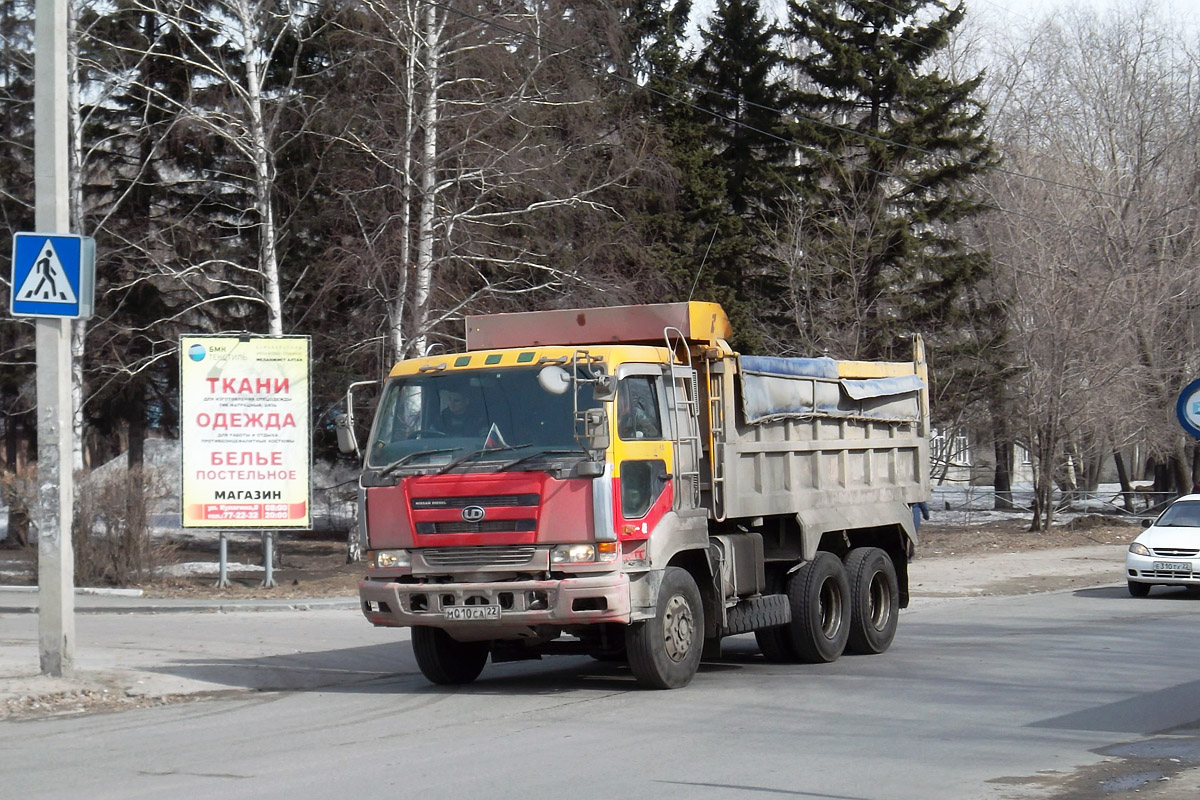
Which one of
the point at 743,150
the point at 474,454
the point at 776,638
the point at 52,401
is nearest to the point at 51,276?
the point at 52,401

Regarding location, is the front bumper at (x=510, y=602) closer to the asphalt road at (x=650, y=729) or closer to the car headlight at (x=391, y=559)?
the car headlight at (x=391, y=559)

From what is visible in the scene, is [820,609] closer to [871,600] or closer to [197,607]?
[871,600]

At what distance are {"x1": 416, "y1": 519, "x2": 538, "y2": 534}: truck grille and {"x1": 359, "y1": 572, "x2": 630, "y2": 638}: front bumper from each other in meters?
0.40

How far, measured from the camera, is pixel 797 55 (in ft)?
121

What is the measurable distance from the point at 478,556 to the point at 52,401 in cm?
388

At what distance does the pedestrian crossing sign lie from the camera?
1111 cm

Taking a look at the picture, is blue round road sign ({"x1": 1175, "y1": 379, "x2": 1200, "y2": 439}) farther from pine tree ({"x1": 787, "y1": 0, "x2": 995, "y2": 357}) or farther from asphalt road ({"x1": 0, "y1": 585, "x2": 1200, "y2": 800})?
pine tree ({"x1": 787, "y1": 0, "x2": 995, "y2": 357})

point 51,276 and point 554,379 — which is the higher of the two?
point 51,276

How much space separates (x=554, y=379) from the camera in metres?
9.92

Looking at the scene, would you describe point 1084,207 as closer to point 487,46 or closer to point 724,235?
point 724,235

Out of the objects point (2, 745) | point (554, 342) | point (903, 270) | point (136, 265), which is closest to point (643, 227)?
point (903, 270)

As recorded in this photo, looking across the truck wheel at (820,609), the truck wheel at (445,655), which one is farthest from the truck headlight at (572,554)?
the truck wheel at (820,609)

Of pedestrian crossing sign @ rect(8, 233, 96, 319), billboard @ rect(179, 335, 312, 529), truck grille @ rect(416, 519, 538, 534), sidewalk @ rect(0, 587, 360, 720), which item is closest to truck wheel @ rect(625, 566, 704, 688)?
truck grille @ rect(416, 519, 538, 534)

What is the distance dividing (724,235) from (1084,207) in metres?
9.76
